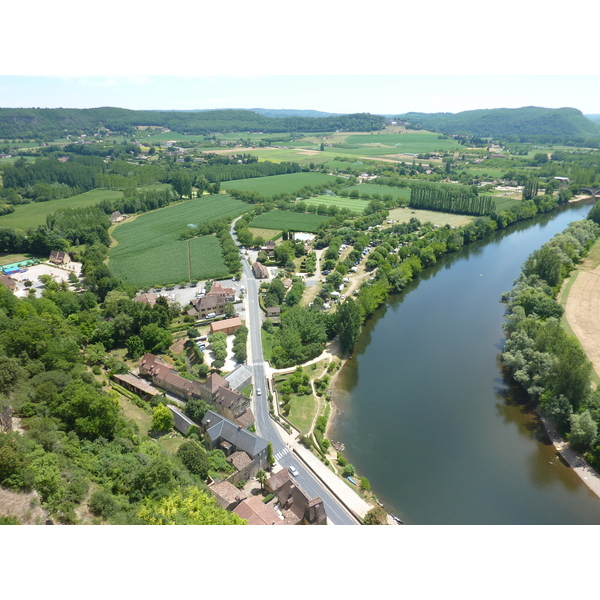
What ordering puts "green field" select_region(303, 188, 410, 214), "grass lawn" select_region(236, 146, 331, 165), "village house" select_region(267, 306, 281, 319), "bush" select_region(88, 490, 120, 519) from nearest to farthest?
"bush" select_region(88, 490, 120, 519), "village house" select_region(267, 306, 281, 319), "green field" select_region(303, 188, 410, 214), "grass lawn" select_region(236, 146, 331, 165)

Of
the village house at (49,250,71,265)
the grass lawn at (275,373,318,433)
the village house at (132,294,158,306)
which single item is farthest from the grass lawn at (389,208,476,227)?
the village house at (49,250,71,265)

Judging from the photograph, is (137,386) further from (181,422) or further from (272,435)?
(272,435)

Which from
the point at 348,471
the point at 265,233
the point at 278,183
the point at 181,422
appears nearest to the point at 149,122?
the point at 278,183

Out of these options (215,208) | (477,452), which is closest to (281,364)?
(477,452)

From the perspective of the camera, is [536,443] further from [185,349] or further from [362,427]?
[185,349]

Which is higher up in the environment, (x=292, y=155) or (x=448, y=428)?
(x=292, y=155)

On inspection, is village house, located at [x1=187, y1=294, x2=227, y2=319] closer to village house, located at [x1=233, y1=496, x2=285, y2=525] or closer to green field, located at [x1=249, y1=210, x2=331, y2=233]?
village house, located at [x1=233, y1=496, x2=285, y2=525]
